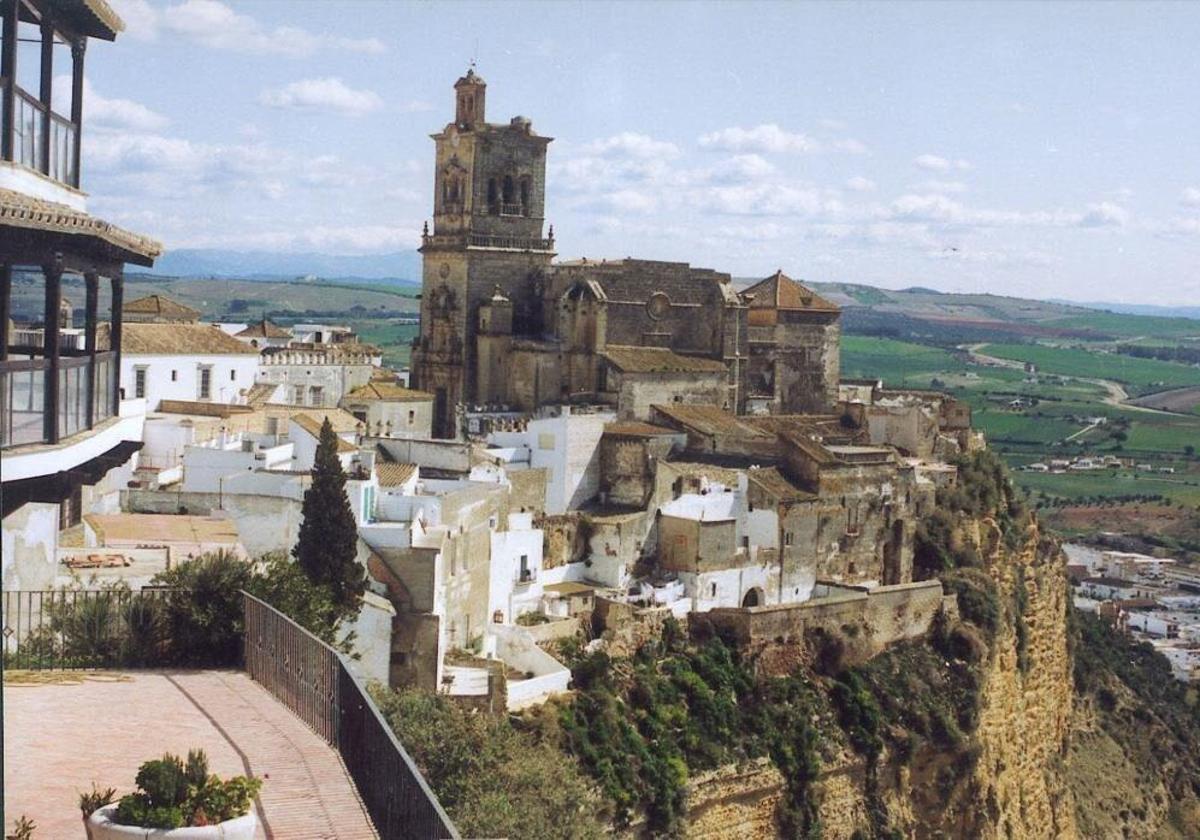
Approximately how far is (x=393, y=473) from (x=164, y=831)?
2246cm

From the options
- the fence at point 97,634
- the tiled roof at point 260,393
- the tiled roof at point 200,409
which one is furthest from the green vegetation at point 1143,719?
the fence at point 97,634

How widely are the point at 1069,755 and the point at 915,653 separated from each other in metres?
12.6

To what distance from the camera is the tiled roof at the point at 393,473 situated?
97.3 feet

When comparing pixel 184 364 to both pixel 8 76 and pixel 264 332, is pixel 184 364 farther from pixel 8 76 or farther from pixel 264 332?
pixel 8 76

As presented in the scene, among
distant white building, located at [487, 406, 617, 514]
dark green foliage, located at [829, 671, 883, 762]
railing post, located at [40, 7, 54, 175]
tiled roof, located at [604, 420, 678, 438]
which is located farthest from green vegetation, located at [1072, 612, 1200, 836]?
railing post, located at [40, 7, 54, 175]

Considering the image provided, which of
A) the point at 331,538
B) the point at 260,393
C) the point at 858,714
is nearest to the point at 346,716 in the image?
the point at 331,538

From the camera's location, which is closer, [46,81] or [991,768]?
[46,81]

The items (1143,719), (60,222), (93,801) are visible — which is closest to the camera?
(93,801)

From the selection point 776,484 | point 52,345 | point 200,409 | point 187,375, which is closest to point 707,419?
point 776,484

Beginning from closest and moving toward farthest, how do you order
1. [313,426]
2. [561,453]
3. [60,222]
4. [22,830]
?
1. [22,830]
2. [60,222]
3. [313,426]
4. [561,453]

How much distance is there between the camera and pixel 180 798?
336 inches

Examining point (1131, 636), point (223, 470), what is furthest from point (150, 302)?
point (1131, 636)

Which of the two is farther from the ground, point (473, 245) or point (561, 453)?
point (473, 245)

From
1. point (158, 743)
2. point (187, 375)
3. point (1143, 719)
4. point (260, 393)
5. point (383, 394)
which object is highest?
point (187, 375)
